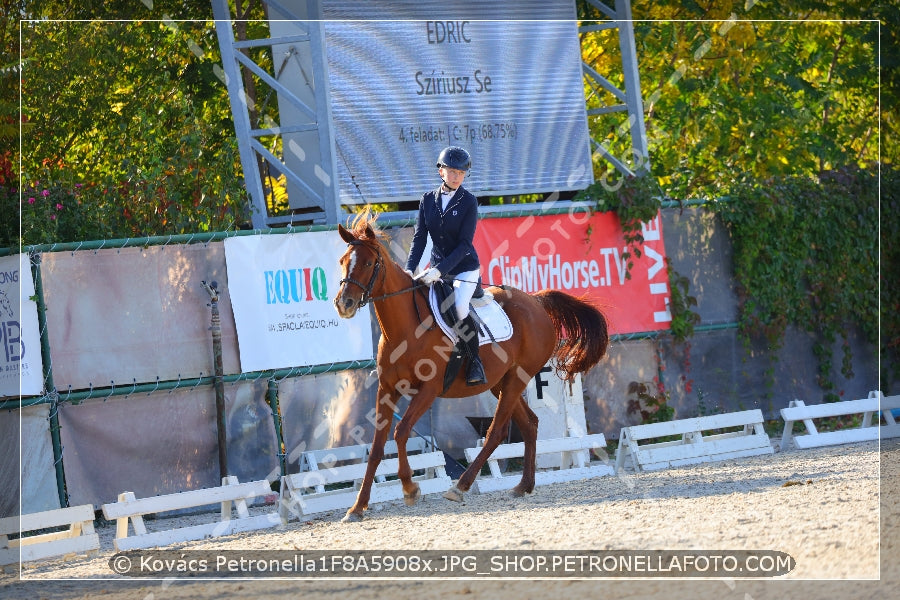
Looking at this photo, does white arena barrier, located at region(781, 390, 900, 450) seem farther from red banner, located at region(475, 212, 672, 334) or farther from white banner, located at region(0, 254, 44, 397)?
white banner, located at region(0, 254, 44, 397)

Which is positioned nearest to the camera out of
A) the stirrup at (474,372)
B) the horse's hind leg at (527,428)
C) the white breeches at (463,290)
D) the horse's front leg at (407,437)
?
the horse's front leg at (407,437)

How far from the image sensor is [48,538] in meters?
9.30

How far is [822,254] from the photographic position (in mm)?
15945

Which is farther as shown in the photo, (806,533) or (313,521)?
(313,521)

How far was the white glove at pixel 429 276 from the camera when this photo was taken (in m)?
9.93

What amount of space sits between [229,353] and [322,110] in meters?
3.02

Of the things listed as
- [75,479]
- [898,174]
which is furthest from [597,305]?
[898,174]

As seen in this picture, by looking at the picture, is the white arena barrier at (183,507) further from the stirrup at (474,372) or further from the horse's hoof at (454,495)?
the stirrup at (474,372)

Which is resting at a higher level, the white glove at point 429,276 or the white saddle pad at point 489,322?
the white glove at point 429,276

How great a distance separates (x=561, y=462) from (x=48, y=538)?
510 centimetres

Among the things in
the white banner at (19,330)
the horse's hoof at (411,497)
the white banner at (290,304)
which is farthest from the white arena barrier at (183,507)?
the white banner at (290,304)

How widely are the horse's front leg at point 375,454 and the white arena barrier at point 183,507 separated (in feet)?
2.27

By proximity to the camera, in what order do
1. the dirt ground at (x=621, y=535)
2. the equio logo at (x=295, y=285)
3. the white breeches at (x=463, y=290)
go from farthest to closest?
the equio logo at (x=295, y=285), the white breeches at (x=463, y=290), the dirt ground at (x=621, y=535)

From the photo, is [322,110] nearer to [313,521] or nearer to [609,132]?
[313,521]
